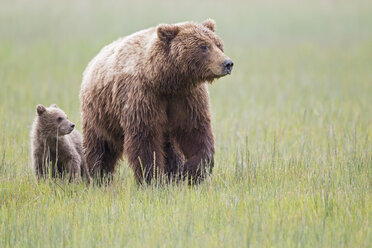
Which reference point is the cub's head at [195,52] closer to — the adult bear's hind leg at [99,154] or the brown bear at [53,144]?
the brown bear at [53,144]

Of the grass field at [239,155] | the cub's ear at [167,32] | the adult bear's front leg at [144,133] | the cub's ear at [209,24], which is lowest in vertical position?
the grass field at [239,155]

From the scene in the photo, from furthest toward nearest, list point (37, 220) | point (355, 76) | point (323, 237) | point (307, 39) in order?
1. point (307, 39)
2. point (355, 76)
3. point (37, 220)
4. point (323, 237)

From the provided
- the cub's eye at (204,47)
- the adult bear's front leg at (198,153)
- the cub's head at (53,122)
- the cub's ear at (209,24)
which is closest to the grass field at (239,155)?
the adult bear's front leg at (198,153)

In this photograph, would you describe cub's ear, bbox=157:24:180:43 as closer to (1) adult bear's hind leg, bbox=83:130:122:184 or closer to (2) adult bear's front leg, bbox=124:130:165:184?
(2) adult bear's front leg, bbox=124:130:165:184

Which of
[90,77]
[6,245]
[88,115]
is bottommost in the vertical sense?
[6,245]

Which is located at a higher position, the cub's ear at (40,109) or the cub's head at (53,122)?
the cub's ear at (40,109)

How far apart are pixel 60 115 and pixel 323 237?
3.83 m

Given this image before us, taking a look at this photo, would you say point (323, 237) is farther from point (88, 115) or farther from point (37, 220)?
point (88, 115)

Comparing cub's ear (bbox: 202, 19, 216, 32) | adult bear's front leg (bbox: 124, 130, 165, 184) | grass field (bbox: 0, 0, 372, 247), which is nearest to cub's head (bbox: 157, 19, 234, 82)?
cub's ear (bbox: 202, 19, 216, 32)

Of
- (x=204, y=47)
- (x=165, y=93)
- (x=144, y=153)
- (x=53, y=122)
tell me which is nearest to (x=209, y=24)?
(x=204, y=47)

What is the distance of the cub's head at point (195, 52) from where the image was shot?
6.62 m

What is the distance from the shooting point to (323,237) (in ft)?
16.6

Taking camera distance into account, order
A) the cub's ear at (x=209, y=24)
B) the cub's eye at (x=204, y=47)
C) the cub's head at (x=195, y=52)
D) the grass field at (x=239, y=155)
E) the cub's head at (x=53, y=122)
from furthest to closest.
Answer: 1. the cub's head at (x=53, y=122)
2. the cub's ear at (x=209, y=24)
3. the cub's eye at (x=204, y=47)
4. the cub's head at (x=195, y=52)
5. the grass field at (x=239, y=155)

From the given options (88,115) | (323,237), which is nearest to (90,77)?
(88,115)
